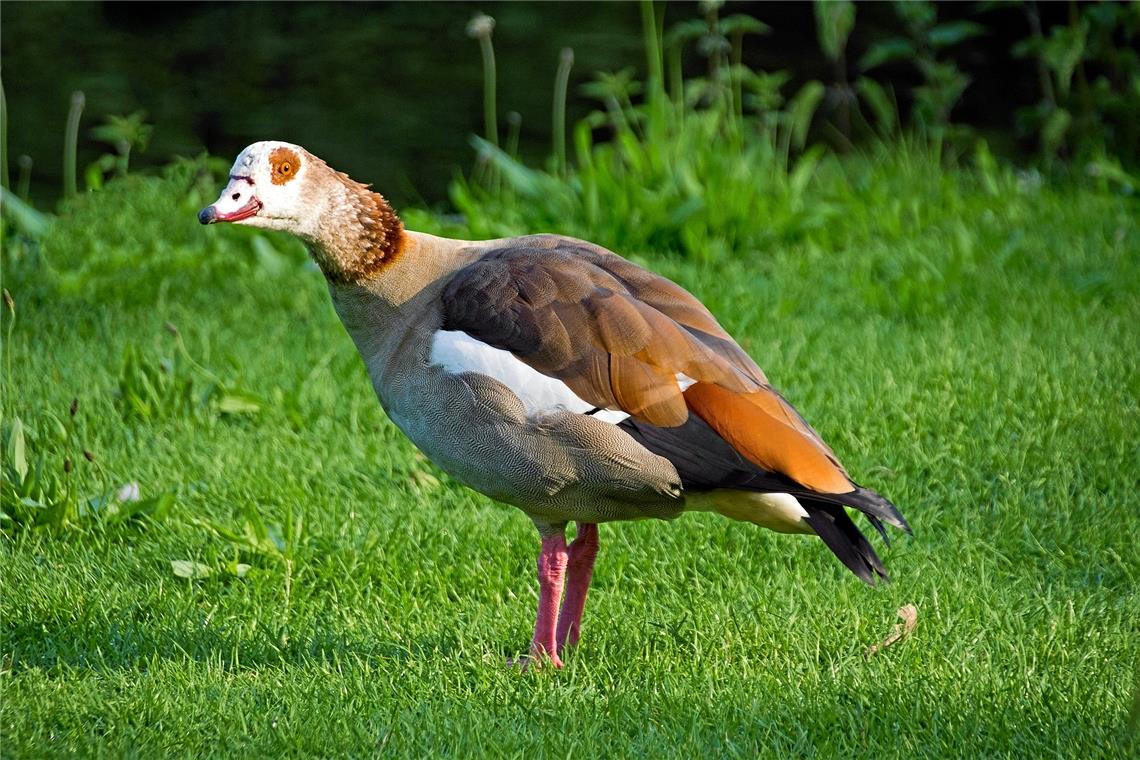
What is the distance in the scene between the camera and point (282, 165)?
377cm

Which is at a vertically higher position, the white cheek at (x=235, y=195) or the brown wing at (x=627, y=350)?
the white cheek at (x=235, y=195)

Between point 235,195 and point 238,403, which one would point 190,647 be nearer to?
point 235,195

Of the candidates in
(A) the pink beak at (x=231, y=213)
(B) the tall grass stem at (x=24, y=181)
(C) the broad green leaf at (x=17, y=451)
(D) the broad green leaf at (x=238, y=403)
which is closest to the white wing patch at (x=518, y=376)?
(A) the pink beak at (x=231, y=213)

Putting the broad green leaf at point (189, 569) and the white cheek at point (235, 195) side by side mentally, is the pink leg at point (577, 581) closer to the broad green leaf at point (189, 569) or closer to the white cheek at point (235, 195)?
the broad green leaf at point (189, 569)

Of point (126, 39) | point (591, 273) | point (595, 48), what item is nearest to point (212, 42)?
point (126, 39)

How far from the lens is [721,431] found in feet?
11.6

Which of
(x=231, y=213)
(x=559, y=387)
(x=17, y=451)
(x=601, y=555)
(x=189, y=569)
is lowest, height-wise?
(x=601, y=555)

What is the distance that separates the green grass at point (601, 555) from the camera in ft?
11.0

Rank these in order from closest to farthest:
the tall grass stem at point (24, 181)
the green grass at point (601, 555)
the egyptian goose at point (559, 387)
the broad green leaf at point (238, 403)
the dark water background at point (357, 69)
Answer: the green grass at point (601, 555) < the egyptian goose at point (559, 387) < the broad green leaf at point (238, 403) < the tall grass stem at point (24, 181) < the dark water background at point (357, 69)

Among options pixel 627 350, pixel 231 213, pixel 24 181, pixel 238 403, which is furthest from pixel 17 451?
pixel 24 181

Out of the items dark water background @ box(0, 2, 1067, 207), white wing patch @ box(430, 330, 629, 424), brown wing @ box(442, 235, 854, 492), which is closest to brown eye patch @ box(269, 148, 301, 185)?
brown wing @ box(442, 235, 854, 492)

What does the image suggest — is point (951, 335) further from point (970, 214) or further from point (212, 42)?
point (212, 42)

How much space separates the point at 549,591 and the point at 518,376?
2.03 feet

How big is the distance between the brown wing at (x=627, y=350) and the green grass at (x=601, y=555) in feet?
2.03
